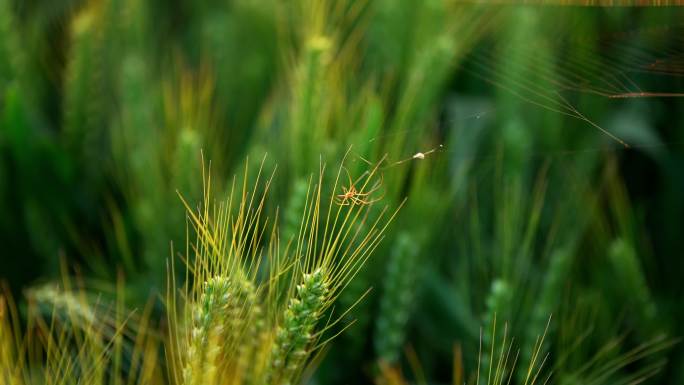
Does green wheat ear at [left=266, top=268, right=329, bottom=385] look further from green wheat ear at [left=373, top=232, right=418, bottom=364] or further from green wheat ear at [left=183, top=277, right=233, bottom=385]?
green wheat ear at [left=373, top=232, right=418, bottom=364]

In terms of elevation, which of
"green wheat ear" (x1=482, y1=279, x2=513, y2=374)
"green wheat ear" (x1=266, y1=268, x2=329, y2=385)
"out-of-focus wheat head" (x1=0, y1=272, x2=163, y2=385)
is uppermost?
"green wheat ear" (x1=266, y1=268, x2=329, y2=385)

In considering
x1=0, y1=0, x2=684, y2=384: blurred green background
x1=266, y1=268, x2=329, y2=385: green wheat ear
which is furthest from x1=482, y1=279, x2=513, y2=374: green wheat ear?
x1=266, y1=268, x2=329, y2=385: green wheat ear

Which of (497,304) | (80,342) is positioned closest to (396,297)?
(497,304)

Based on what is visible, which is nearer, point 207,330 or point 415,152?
point 207,330

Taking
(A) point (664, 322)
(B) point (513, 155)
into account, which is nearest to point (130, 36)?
(B) point (513, 155)

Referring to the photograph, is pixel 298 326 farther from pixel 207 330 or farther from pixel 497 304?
pixel 497 304

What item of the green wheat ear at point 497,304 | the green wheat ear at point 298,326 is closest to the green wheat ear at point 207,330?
the green wheat ear at point 298,326

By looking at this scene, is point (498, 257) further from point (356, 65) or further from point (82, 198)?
point (82, 198)
